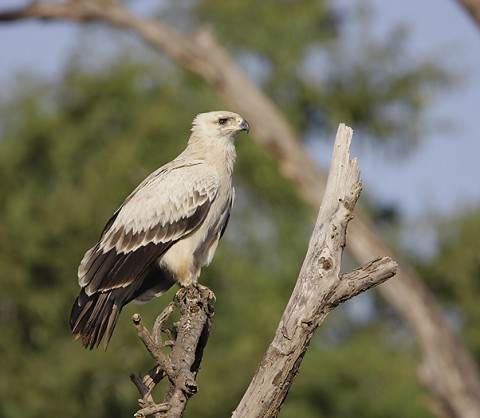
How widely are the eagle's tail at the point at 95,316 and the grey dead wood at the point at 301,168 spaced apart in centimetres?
521

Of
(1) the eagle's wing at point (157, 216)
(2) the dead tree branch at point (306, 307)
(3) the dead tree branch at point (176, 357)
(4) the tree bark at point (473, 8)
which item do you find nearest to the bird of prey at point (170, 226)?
(1) the eagle's wing at point (157, 216)

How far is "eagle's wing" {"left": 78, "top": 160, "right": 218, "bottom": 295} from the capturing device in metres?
8.84

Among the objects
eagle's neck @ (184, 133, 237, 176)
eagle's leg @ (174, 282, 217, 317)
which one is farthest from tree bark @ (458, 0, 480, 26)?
eagle's leg @ (174, 282, 217, 317)

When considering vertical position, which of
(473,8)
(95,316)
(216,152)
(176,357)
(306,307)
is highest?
(473,8)

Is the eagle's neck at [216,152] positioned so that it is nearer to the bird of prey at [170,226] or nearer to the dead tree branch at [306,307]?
the bird of prey at [170,226]

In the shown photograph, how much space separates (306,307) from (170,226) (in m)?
2.27

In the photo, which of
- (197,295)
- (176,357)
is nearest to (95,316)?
(197,295)

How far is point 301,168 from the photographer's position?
46.2 ft

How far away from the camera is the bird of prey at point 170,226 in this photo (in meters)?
8.72

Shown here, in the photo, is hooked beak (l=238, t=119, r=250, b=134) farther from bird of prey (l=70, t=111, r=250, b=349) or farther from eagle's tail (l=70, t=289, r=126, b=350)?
eagle's tail (l=70, t=289, r=126, b=350)

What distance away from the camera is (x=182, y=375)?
725 cm

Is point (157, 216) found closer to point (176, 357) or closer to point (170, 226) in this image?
point (170, 226)

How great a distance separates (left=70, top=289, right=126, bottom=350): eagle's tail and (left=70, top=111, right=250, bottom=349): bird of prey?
0.17ft

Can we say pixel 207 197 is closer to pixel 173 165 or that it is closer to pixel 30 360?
pixel 173 165
